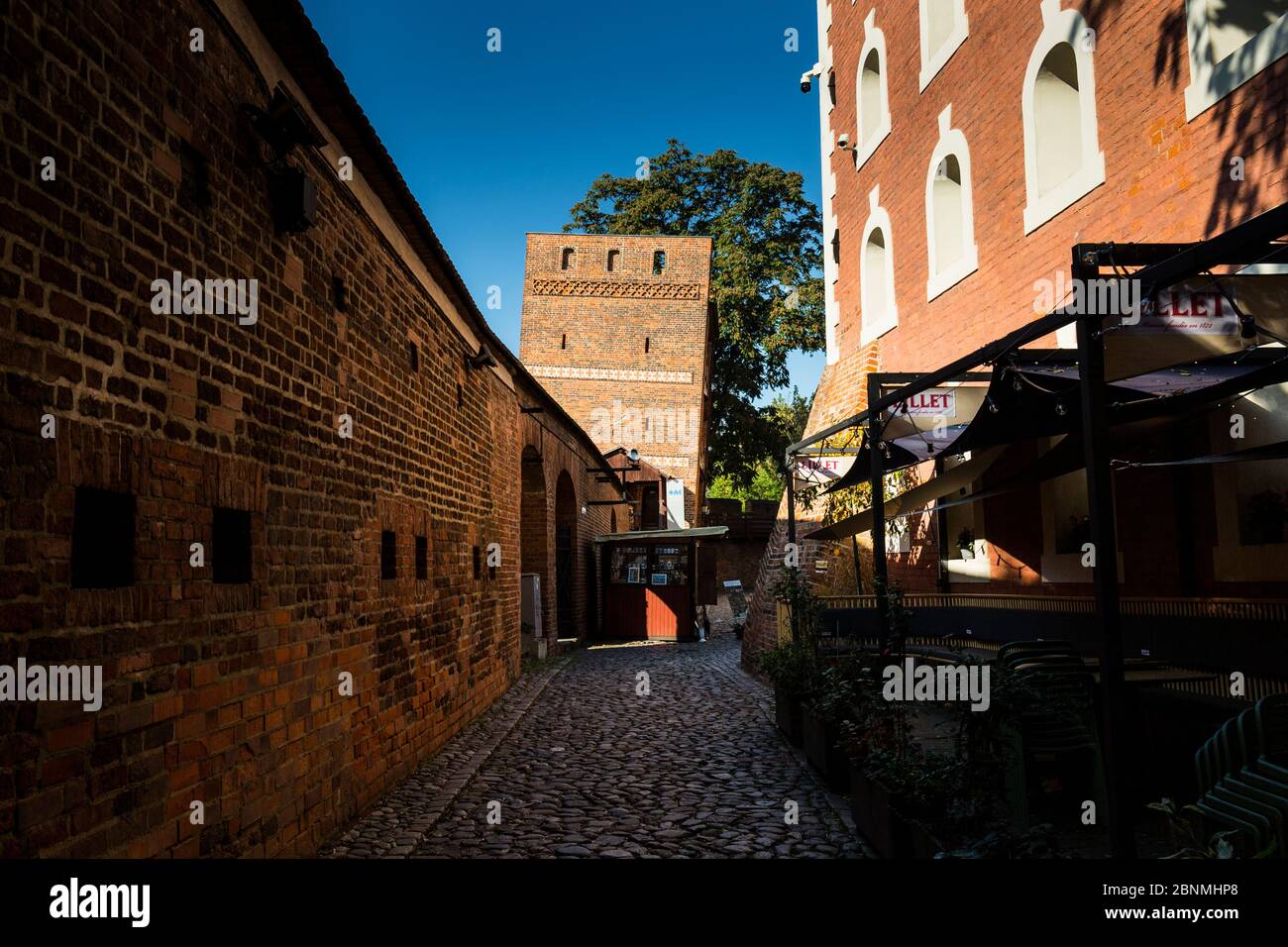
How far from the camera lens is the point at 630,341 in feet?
105

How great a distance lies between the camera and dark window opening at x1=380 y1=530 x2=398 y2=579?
6.54 meters

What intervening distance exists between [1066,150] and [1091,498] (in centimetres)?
723

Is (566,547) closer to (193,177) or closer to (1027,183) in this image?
(1027,183)

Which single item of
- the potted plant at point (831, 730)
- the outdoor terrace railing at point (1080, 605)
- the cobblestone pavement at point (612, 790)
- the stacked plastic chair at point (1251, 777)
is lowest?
the cobblestone pavement at point (612, 790)

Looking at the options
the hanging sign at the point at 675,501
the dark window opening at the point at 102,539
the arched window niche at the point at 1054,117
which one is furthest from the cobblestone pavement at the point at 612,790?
the hanging sign at the point at 675,501

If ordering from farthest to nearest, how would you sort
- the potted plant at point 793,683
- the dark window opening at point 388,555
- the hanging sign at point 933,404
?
the hanging sign at point 933,404 < the potted plant at point 793,683 < the dark window opening at point 388,555

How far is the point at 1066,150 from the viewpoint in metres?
9.80

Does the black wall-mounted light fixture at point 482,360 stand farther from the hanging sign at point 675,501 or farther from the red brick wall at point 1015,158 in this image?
the hanging sign at point 675,501

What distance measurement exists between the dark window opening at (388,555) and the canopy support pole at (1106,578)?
4.58 m

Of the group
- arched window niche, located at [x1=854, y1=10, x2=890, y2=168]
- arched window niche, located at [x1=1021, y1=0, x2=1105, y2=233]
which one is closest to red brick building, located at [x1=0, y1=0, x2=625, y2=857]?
arched window niche, located at [x1=1021, y1=0, x2=1105, y2=233]

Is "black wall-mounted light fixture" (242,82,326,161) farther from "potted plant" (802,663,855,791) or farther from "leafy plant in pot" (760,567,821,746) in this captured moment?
"leafy plant in pot" (760,567,821,746)

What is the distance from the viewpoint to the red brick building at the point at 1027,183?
7.27 metres

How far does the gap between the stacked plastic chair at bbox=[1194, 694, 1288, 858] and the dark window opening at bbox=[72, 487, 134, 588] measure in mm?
3762

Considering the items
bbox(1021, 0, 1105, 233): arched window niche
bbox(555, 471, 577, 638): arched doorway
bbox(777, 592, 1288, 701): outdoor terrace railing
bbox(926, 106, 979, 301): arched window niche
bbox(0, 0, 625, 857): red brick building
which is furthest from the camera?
bbox(555, 471, 577, 638): arched doorway
